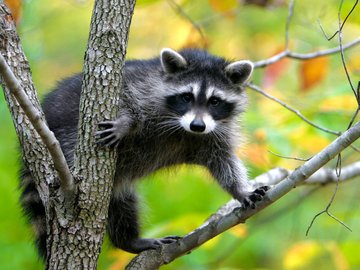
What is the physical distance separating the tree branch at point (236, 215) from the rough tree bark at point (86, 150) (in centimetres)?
52

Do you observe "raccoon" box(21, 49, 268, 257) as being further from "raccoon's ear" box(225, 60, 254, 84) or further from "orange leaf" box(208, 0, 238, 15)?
"orange leaf" box(208, 0, 238, 15)

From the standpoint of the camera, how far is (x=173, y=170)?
5148mm

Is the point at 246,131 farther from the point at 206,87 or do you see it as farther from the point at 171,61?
the point at 171,61

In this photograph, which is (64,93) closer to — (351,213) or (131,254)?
(131,254)

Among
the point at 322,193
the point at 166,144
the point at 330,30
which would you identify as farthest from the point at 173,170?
the point at 322,193

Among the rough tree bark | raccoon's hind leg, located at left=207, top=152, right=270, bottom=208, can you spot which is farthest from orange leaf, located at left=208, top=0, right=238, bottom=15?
the rough tree bark

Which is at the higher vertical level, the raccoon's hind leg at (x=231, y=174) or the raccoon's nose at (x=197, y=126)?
the raccoon's nose at (x=197, y=126)

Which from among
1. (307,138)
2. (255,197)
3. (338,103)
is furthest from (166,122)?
(338,103)

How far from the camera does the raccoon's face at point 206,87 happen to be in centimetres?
483

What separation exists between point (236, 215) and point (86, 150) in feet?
3.12

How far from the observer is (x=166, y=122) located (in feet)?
15.7

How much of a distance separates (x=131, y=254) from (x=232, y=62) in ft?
→ 5.43

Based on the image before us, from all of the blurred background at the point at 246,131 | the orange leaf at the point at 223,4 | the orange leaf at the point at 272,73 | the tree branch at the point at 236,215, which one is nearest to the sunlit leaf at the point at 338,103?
the blurred background at the point at 246,131

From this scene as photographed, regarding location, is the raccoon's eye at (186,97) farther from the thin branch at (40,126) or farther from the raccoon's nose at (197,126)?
the thin branch at (40,126)
